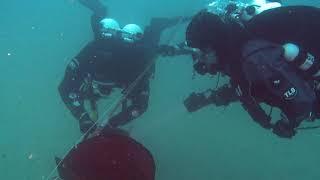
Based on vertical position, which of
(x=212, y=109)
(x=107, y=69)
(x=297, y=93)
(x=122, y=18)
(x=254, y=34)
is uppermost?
(x=254, y=34)

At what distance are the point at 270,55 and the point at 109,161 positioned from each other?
5.57 ft

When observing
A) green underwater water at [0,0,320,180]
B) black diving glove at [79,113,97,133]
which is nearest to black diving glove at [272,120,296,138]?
black diving glove at [79,113,97,133]

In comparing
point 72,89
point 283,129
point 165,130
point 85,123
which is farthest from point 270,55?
point 165,130

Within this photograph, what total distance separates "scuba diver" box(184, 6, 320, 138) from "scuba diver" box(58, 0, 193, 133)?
95.5 inches

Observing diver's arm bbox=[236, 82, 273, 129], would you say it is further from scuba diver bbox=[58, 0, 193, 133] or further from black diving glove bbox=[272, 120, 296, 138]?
scuba diver bbox=[58, 0, 193, 133]

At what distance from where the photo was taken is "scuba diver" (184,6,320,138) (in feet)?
13.0

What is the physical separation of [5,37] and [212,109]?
13.5 m

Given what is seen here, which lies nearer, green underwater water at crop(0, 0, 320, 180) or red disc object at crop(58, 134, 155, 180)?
red disc object at crop(58, 134, 155, 180)

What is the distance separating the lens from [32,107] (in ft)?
62.7

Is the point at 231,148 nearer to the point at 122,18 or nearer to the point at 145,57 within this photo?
the point at 122,18

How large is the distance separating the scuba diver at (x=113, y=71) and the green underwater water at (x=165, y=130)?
20.5 feet

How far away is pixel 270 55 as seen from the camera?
13.1 feet

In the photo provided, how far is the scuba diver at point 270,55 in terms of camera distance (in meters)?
3.95

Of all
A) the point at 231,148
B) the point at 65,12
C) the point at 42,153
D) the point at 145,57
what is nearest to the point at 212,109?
the point at 231,148
